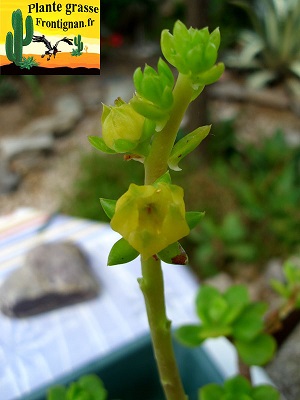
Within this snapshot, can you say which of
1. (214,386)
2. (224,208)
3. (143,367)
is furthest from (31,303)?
(224,208)

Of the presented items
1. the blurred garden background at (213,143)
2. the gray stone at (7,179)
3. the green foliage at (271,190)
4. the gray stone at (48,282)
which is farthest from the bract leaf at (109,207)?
the gray stone at (7,179)

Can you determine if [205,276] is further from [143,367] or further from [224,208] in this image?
[143,367]

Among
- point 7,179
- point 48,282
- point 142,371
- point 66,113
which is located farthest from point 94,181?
point 142,371

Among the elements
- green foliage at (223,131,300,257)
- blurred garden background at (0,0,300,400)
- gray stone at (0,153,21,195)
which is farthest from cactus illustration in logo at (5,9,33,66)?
gray stone at (0,153,21,195)

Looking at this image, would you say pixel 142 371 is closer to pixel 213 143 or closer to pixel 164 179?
pixel 164 179

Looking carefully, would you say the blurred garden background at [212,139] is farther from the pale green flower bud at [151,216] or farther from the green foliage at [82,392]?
the pale green flower bud at [151,216]

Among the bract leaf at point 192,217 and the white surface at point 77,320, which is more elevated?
the bract leaf at point 192,217

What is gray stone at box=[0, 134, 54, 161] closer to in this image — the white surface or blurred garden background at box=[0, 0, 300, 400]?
blurred garden background at box=[0, 0, 300, 400]
